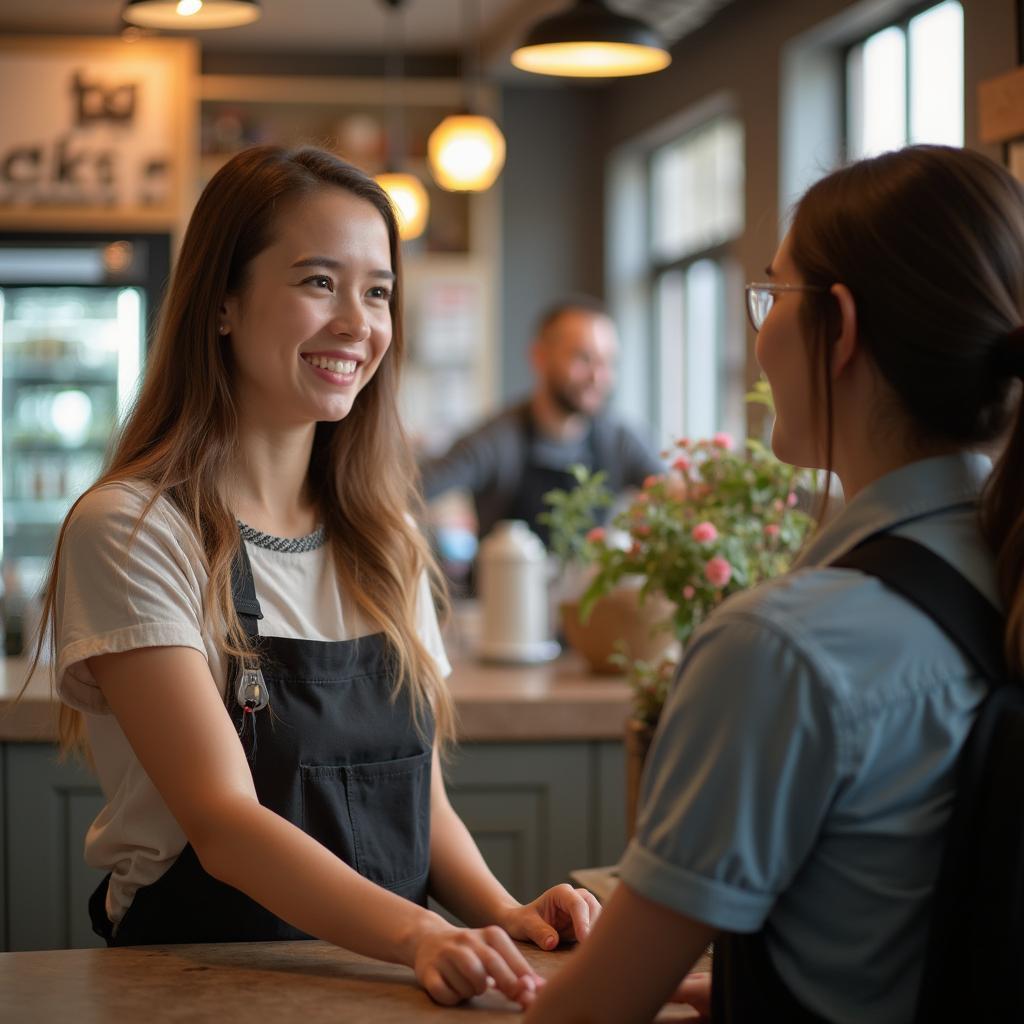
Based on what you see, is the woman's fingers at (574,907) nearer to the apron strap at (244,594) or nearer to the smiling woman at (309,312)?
the apron strap at (244,594)

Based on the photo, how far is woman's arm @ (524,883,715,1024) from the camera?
37.1 inches

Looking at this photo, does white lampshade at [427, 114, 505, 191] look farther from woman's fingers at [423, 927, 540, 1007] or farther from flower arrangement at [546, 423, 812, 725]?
woman's fingers at [423, 927, 540, 1007]

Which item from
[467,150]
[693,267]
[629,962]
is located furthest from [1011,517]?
[693,267]

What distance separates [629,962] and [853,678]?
248 millimetres

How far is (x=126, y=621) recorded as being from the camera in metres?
1.37

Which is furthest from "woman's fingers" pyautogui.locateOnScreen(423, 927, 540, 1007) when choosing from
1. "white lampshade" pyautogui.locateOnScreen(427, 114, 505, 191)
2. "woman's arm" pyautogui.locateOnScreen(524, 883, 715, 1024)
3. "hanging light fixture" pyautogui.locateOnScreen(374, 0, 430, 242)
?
"white lampshade" pyautogui.locateOnScreen(427, 114, 505, 191)

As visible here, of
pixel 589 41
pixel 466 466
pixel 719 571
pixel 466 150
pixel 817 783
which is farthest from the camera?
pixel 466 150

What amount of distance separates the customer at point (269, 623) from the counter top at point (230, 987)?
4cm

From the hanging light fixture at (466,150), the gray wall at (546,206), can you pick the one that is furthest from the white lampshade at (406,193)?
the gray wall at (546,206)

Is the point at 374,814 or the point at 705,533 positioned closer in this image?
the point at 374,814

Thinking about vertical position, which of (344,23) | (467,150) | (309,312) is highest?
(344,23)

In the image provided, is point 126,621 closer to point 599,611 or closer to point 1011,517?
point 1011,517

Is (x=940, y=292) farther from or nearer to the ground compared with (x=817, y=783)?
farther from the ground

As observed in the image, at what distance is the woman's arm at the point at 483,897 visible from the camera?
55.2 inches
